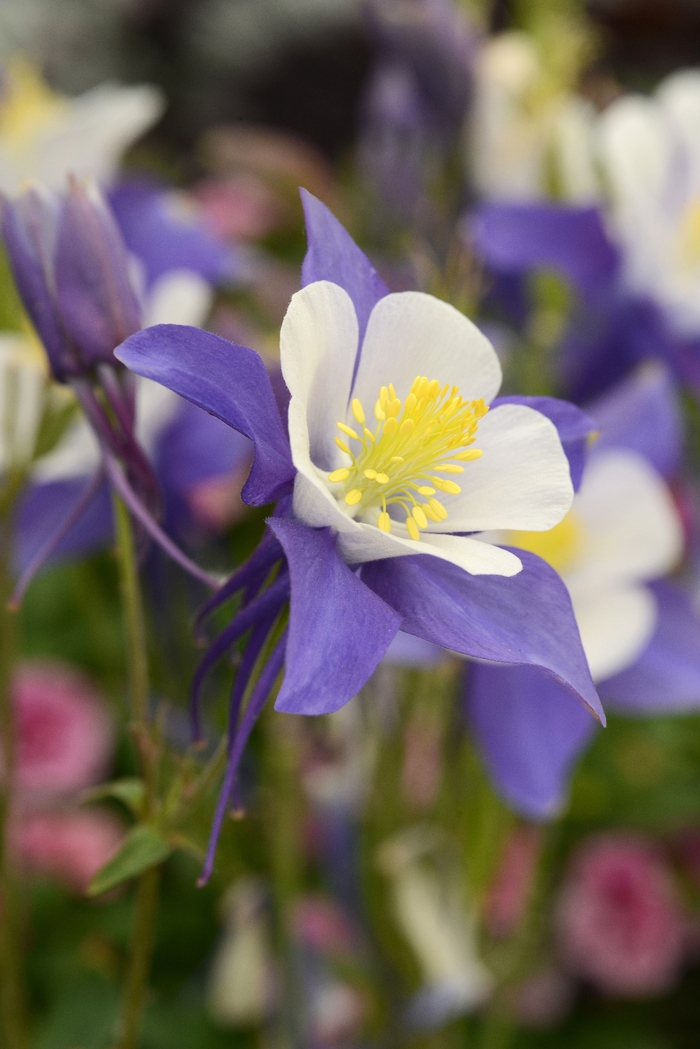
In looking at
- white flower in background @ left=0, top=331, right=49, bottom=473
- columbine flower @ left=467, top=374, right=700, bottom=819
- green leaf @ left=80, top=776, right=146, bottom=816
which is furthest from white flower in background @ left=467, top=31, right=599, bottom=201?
green leaf @ left=80, top=776, right=146, bottom=816

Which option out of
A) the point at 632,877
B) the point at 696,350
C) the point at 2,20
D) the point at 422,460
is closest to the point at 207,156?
the point at 696,350

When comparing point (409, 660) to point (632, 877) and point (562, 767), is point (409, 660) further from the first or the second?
point (632, 877)

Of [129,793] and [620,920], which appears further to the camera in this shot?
[620,920]

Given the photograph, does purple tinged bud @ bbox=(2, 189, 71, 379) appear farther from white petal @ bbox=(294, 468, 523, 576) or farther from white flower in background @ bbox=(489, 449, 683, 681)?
white flower in background @ bbox=(489, 449, 683, 681)

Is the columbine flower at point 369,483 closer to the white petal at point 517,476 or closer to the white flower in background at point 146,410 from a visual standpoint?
the white petal at point 517,476

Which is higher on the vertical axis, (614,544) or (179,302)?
(179,302)

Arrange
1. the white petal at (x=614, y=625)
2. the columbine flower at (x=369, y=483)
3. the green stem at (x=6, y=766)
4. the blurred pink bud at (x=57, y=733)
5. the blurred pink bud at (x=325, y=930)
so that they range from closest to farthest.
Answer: the columbine flower at (x=369, y=483)
the green stem at (x=6, y=766)
the white petal at (x=614, y=625)
the blurred pink bud at (x=325, y=930)
the blurred pink bud at (x=57, y=733)

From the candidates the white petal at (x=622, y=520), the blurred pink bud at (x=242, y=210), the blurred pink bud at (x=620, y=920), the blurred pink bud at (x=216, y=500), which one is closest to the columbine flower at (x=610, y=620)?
the white petal at (x=622, y=520)

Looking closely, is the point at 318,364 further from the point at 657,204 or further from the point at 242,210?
the point at 242,210

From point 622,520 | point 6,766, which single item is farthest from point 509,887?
point 6,766
